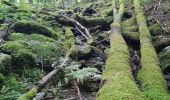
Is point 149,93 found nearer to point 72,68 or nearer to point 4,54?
point 72,68

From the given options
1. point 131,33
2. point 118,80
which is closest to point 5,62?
point 118,80

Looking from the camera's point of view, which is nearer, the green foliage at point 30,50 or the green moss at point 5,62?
the green moss at point 5,62

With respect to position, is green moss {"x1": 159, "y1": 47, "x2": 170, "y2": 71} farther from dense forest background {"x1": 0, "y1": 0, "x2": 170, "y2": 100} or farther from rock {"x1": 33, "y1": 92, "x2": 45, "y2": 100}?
rock {"x1": 33, "y1": 92, "x2": 45, "y2": 100}

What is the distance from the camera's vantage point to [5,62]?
6211 millimetres

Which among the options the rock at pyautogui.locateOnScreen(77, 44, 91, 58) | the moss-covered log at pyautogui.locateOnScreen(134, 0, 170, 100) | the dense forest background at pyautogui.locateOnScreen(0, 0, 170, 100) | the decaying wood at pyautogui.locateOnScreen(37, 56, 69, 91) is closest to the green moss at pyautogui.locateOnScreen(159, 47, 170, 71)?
→ the dense forest background at pyautogui.locateOnScreen(0, 0, 170, 100)

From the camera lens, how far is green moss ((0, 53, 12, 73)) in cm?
603

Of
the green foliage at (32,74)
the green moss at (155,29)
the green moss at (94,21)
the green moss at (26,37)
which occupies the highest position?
the green moss at (94,21)

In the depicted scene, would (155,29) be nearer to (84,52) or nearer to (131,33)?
(131,33)

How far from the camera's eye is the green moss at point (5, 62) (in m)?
6.03

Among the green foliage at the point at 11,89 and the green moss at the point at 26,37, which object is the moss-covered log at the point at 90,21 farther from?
the green foliage at the point at 11,89

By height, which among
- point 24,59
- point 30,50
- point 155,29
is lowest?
point 24,59

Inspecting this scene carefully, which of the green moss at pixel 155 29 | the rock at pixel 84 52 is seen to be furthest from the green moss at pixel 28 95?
the green moss at pixel 155 29

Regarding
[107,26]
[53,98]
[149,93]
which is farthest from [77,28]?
[149,93]

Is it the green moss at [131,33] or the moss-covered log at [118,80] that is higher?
the green moss at [131,33]
